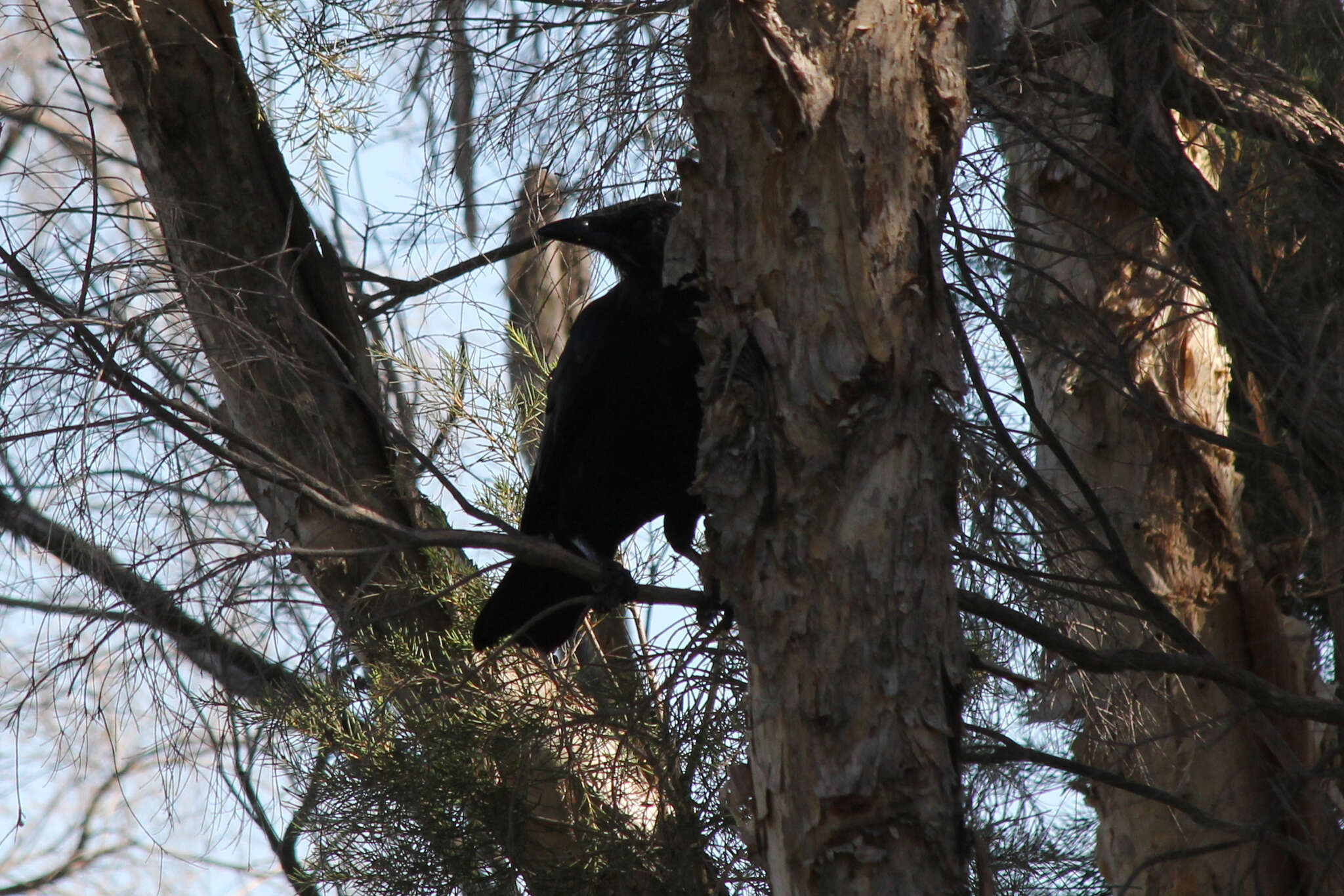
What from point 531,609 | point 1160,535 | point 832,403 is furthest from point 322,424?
point 1160,535

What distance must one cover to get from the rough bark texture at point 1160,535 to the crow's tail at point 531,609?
1.45 m

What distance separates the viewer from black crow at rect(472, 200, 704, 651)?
338 centimetres

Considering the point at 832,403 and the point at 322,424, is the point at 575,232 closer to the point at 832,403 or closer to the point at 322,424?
the point at 322,424

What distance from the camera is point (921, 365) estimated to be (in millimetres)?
2189

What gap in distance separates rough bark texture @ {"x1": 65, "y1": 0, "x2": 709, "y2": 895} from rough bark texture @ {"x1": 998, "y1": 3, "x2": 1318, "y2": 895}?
138 cm

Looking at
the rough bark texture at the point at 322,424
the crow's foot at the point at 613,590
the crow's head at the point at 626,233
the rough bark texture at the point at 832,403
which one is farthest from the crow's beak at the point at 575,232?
the rough bark texture at the point at 832,403

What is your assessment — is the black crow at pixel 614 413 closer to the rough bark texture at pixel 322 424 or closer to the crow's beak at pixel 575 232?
the crow's beak at pixel 575 232

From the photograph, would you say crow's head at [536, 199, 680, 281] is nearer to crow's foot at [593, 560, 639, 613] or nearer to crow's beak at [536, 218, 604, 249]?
crow's beak at [536, 218, 604, 249]

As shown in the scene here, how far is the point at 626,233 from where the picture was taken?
3.41m

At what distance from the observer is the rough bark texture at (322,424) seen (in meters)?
3.19

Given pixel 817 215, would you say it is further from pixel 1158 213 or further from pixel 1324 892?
pixel 1324 892

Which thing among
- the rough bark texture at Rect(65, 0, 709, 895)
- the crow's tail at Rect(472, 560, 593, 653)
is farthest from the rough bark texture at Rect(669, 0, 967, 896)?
the crow's tail at Rect(472, 560, 593, 653)

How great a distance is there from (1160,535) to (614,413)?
1.98 meters

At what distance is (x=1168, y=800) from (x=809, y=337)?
1.25 meters
